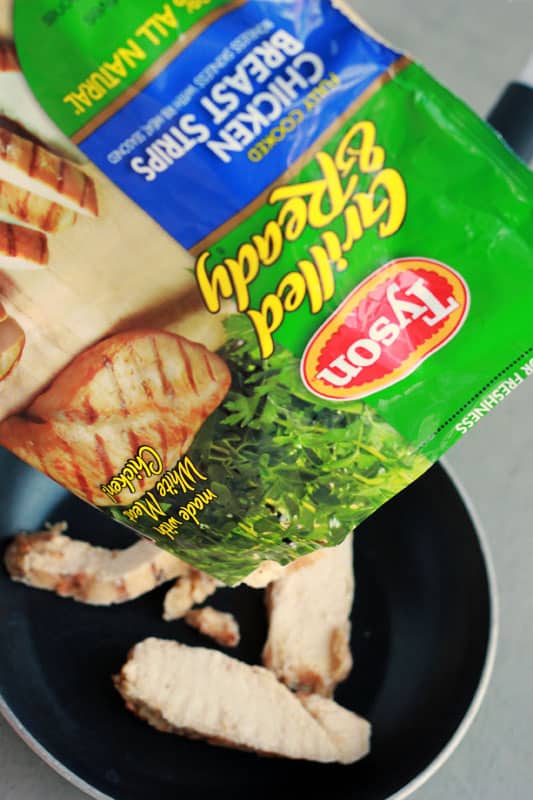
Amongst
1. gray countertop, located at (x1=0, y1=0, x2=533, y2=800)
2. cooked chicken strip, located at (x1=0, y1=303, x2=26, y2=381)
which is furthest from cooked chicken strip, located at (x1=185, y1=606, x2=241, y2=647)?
cooked chicken strip, located at (x1=0, y1=303, x2=26, y2=381)

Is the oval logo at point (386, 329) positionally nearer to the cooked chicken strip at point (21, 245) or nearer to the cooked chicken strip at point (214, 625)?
the cooked chicken strip at point (21, 245)

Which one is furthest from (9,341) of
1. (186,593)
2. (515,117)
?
(515,117)

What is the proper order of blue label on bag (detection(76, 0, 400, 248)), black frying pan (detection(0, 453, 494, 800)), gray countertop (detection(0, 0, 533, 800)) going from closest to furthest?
blue label on bag (detection(76, 0, 400, 248)) → black frying pan (detection(0, 453, 494, 800)) → gray countertop (detection(0, 0, 533, 800))

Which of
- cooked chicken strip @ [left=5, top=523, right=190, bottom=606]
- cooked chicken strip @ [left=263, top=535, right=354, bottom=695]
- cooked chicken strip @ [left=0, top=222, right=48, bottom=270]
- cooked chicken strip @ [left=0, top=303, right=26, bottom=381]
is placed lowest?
cooked chicken strip @ [left=5, top=523, right=190, bottom=606]

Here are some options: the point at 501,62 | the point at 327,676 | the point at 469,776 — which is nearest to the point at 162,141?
the point at 327,676

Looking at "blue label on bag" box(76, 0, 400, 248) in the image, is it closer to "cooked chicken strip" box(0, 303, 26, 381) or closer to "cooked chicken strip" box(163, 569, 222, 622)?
"cooked chicken strip" box(0, 303, 26, 381)

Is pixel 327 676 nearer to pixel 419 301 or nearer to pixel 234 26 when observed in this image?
pixel 419 301

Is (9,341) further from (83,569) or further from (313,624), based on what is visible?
(313,624)
